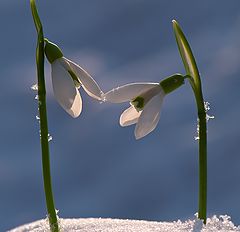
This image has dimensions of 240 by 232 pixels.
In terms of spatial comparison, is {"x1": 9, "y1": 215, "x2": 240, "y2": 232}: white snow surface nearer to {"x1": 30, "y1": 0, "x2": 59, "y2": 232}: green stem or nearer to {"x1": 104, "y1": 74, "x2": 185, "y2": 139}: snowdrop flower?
{"x1": 30, "y1": 0, "x2": 59, "y2": 232}: green stem

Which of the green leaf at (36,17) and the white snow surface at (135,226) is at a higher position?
the green leaf at (36,17)

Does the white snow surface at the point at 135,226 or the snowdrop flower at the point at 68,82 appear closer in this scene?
the snowdrop flower at the point at 68,82

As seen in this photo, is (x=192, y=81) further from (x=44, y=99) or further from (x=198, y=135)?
(x=44, y=99)

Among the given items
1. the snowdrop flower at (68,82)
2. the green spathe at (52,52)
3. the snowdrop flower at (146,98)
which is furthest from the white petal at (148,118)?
the green spathe at (52,52)

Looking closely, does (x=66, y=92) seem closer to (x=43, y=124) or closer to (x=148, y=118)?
(x=43, y=124)

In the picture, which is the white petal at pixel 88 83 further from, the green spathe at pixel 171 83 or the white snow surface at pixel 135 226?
the white snow surface at pixel 135 226

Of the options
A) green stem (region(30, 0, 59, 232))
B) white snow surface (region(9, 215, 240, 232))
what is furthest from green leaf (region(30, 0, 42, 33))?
white snow surface (region(9, 215, 240, 232))

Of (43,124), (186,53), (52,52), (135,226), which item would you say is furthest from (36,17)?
(135,226)
